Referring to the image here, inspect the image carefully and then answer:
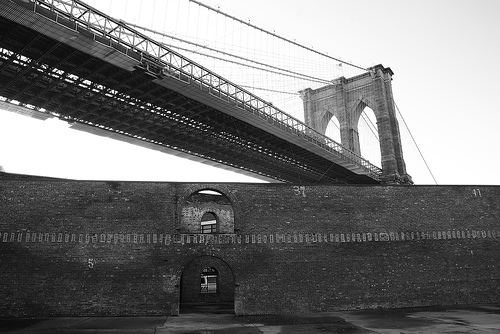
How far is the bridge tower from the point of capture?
39594mm

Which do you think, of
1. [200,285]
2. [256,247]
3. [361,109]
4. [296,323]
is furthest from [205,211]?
[361,109]

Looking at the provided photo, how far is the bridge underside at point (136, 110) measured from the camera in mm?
18031

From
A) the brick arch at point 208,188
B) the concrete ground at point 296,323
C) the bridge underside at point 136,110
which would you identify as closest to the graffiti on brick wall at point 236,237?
the brick arch at point 208,188

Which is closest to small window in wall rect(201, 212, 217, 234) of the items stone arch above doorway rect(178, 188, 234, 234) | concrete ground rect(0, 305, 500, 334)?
stone arch above doorway rect(178, 188, 234, 234)

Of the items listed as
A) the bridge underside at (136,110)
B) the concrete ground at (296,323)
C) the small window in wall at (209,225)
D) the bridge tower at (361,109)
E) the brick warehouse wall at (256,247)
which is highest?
the bridge tower at (361,109)

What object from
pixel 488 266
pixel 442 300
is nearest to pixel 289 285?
pixel 442 300

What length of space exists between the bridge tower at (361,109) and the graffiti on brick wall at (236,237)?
78.8ft

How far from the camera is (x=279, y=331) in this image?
9258 millimetres

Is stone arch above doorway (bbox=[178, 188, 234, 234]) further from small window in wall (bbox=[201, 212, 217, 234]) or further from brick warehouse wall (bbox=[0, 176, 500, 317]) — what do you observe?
brick warehouse wall (bbox=[0, 176, 500, 317])

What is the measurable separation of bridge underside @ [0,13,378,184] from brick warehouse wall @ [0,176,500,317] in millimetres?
8319

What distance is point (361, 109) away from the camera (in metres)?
46.8

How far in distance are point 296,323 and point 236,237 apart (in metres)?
3.44

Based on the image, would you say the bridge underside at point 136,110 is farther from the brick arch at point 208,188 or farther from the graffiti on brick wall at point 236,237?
the brick arch at point 208,188

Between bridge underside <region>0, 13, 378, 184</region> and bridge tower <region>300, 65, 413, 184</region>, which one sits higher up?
bridge tower <region>300, 65, 413, 184</region>
